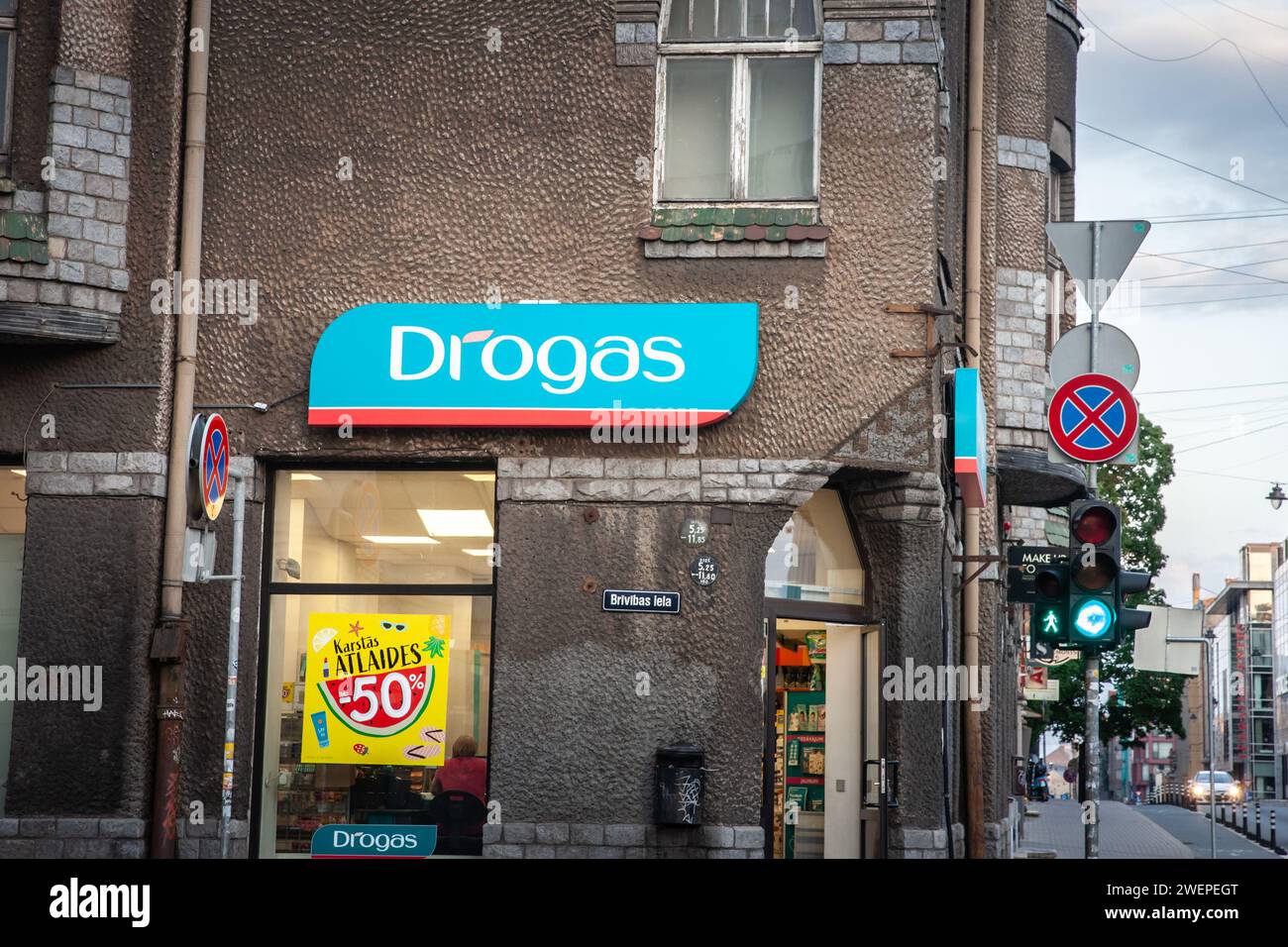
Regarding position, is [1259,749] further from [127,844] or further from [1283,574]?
[127,844]

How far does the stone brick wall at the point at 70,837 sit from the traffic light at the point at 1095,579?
6.93 m

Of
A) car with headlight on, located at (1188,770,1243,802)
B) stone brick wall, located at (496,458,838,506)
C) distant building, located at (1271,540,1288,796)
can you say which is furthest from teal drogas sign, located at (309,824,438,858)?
distant building, located at (1271,540,1288,796)

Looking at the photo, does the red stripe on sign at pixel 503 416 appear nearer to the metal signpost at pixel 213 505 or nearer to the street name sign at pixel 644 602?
the street name sign at pixel 644 602

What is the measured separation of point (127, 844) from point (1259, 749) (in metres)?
127

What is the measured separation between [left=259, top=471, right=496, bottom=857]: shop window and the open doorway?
2.44 m

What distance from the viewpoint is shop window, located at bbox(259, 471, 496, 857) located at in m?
12.1

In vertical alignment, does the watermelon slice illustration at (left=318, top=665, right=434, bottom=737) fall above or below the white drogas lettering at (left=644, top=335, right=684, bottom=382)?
below

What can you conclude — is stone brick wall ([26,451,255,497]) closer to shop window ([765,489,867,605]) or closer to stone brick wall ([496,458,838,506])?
stone brick wall ([496,458,838,506])

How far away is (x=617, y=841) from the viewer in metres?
11.7

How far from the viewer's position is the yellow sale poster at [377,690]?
477 inches

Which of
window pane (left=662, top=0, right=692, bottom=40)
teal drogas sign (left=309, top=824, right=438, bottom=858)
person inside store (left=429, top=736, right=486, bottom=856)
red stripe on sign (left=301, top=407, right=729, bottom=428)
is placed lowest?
teal drogas sign (left=309, top=824, right=438, bottom=858)

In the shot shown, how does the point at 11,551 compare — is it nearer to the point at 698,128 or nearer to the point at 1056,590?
the point at 698,128

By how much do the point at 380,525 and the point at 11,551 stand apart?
111 inches

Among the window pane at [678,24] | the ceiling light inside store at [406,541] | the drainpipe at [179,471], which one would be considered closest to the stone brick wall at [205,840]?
the drainpipe at [179,471]
